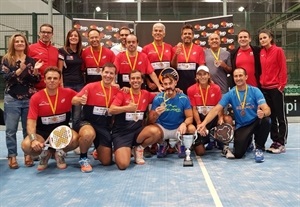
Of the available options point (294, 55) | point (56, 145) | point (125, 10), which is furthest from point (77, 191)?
point (125, 10)

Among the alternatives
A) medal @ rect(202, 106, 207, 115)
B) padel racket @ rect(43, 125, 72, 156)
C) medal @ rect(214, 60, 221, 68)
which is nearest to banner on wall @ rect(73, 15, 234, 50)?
medal @ rect(214, 60, 221, 68)

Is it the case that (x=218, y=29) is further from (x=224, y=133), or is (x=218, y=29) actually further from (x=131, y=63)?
(x=224, y=133)

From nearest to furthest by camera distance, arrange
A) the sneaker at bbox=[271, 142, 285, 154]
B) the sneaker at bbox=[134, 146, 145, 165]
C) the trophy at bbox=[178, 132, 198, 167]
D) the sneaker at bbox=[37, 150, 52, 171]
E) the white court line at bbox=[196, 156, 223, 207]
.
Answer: the white court line at bbox=[196, 156, 223, 207], the sneaker at bbox=[37, 150, 52, 171], the trophy at bbox=[178, 132, 198, 167], the sneaker at bbox=[134, 146, 145, 165], the sneaker at bbox=[271, 142, 285, 154]

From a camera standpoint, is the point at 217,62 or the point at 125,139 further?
the point at 217,62

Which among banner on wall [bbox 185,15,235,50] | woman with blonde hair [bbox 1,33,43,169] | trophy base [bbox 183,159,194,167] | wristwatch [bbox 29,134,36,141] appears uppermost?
banner on wall [bbox 185,15,235,50]

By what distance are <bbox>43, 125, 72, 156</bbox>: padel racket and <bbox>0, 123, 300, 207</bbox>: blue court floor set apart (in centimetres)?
34

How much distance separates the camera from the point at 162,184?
355cm

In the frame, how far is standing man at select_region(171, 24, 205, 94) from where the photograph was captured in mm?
5102

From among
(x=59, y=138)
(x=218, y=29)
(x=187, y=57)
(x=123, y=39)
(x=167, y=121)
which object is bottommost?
(x=59, y=138)

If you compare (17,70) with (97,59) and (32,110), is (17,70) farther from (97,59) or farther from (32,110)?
(97,59)

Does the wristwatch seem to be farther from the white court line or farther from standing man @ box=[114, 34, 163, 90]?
the white court line

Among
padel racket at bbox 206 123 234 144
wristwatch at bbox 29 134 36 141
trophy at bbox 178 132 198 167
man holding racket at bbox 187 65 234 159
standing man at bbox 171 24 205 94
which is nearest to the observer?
wristwatch at bbox 29 134 36 141

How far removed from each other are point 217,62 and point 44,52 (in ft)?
8.04

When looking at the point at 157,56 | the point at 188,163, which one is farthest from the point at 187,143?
the point at 157,56
